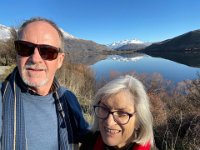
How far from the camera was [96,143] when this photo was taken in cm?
245

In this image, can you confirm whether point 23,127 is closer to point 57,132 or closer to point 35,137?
point 35,137

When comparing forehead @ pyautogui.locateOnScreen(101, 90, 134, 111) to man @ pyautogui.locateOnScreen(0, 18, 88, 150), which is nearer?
man @ pyautogui.locateOnScreen(0, 18, 88, 150)

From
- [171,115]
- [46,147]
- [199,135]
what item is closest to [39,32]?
[46,147]

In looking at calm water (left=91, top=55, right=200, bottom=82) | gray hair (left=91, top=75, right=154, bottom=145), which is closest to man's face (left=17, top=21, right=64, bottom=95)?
gray hair (left=91, top=75, right=154, bottom=145)

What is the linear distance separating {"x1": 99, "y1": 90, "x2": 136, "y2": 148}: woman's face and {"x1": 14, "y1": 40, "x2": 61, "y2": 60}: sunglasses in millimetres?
568

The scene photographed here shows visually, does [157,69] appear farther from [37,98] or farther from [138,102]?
[37,98]

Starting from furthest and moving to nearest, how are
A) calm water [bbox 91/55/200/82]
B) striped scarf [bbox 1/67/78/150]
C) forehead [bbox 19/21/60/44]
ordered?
calm water [bbox 91/55/200/82] < forehead [bbox 19/21/60/44] < striped scarf [bbox 1/67/78/150]

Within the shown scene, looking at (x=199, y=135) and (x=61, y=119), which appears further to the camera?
(x=199, y=135)

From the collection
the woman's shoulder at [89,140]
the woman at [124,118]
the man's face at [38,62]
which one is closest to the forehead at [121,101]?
the woman at [124,118]

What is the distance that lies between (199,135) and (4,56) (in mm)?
14862

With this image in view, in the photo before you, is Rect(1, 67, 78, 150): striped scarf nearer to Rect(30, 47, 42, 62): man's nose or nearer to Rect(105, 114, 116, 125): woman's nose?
Rect(30, 47, 42, 62): man's nose

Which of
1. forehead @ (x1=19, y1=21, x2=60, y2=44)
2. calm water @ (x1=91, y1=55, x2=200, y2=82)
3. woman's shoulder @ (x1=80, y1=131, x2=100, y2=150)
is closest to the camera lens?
forehead @ (x1=19, y1=21, x2=60, y2=44)

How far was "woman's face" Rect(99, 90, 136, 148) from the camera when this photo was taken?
2287mm

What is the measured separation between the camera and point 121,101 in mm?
2318
